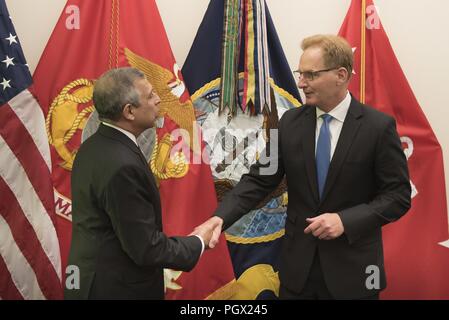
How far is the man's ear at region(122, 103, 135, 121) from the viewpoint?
1701 millimetres

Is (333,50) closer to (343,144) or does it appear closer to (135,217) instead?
(343,144)

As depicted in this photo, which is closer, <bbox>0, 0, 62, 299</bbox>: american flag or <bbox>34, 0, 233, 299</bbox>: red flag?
<bbox>0, 0, 62, 299</bbox>: american flag

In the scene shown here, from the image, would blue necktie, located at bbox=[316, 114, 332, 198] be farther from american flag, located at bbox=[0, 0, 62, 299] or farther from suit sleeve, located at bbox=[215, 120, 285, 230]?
american flag, located at bbox=[0, 0, 62, 299]

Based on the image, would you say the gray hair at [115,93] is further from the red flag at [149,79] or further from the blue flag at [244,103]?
the blue flag at [244,103]

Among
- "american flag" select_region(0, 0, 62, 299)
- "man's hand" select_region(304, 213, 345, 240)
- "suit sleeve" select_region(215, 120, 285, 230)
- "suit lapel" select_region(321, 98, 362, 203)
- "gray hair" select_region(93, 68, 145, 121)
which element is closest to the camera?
Result: "gray hair" select_region(93, 68, 145, 121)

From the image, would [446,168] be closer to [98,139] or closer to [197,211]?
[197,211]

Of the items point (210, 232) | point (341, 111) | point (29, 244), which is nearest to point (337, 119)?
point (341, 111)

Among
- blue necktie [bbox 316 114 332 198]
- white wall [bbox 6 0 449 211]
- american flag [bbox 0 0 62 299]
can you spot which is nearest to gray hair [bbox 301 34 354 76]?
blue necktie [bbox 316 114 332 198]

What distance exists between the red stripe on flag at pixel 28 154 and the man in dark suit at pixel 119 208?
33.9 inches

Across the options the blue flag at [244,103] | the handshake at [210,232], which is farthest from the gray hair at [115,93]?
the blue flag at [244,103]

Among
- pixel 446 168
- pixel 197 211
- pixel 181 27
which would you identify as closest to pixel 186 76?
pixel 181 27

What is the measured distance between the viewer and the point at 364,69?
9.14 ft

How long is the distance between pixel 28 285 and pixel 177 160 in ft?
3.36

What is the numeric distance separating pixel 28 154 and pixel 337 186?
62.7 inches
